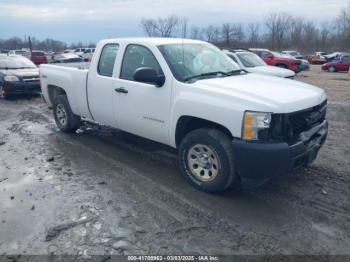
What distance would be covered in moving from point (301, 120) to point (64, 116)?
16.3 ft

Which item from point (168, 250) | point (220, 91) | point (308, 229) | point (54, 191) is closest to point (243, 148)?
point (220, 91)

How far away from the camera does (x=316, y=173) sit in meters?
5.03

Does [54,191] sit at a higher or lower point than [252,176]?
lower

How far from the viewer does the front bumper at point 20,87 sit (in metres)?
11.7

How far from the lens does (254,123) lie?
376cm

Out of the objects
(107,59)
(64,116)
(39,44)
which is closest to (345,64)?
(64,116)

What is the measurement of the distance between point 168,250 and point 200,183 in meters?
1.33

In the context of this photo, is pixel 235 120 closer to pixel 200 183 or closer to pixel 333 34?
pixel 200 183

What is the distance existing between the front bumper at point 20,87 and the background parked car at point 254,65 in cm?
682

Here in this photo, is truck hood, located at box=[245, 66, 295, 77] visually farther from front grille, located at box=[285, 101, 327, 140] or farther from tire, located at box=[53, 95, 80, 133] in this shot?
front grille, located at box=[285, 101, 327, 140]

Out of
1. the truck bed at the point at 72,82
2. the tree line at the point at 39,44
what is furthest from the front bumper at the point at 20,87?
the tree line at the point at 39,44

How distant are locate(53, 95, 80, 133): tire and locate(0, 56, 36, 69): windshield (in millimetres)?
6609

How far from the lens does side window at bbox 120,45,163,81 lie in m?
4.93

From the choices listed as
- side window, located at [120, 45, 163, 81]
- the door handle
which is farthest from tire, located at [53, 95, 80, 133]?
side window, located at [120, 45, 163, 81]
